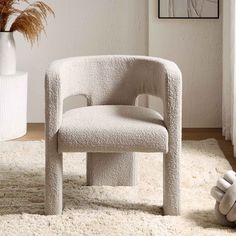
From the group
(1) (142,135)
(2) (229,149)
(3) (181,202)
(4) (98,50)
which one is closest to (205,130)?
(2) (229,149)

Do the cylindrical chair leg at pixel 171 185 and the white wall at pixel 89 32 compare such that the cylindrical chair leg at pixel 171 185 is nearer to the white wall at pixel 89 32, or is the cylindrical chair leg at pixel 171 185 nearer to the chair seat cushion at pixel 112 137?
the chair seat cushion at pixel 112 137

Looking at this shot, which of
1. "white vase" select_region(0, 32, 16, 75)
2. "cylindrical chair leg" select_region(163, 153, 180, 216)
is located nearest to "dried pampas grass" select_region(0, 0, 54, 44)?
"white vase" select_region(0, 32, 16, 75)

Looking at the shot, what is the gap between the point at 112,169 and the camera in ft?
10.4

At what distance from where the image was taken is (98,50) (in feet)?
15.3

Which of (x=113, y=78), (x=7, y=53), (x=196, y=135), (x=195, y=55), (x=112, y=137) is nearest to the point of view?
(x=112, y=137)

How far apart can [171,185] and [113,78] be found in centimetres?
68

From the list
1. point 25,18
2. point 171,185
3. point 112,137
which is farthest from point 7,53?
point 171,185

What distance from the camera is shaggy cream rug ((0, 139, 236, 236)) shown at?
2.62m

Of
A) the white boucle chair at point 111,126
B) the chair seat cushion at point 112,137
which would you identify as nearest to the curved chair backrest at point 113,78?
the white boucle chair at point 111,126

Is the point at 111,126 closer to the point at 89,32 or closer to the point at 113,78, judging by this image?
the point at 113,78

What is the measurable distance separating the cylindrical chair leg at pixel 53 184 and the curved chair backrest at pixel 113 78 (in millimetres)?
440

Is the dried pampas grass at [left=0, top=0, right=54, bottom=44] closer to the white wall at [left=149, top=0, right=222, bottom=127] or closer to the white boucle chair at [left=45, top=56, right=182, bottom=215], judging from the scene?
the white wall at [left=149, top=0, right=222, bottom=127]

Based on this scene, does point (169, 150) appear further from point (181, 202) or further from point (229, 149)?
point (229, 149)

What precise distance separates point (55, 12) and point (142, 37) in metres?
0.67
